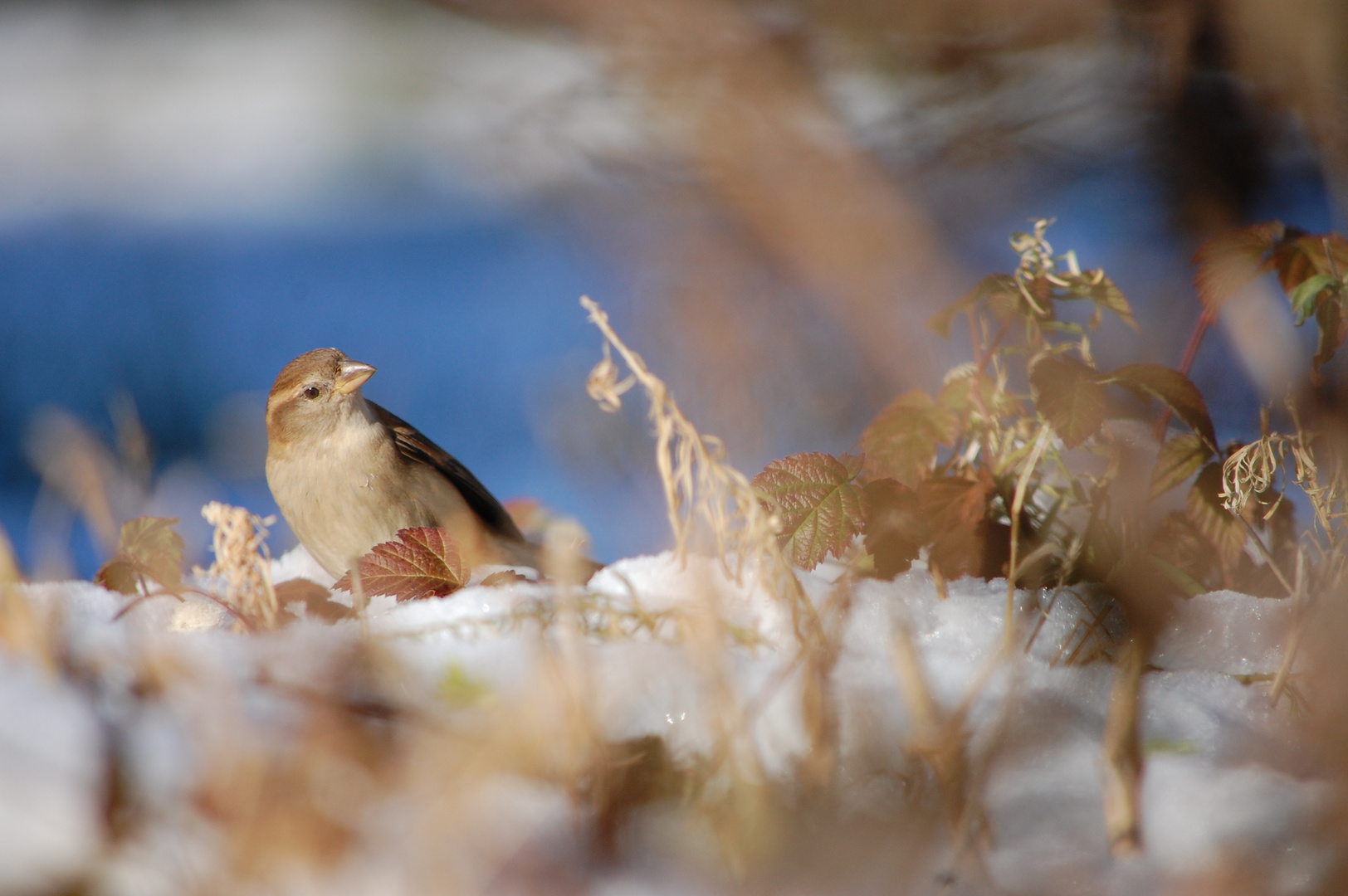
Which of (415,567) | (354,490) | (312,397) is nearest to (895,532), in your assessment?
(415,567)

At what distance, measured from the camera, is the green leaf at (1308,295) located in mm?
574

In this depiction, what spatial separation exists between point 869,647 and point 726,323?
51 cm

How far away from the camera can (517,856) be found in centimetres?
35

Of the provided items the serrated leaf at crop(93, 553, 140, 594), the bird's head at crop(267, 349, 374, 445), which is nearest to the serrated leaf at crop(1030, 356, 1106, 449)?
the serrated leaf at crop(93, 553, 140, 594)

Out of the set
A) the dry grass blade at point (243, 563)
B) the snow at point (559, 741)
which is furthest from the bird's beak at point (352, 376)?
the snow at point (559, 741)

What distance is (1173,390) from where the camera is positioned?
24.6 inches

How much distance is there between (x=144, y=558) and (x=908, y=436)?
0.61 m

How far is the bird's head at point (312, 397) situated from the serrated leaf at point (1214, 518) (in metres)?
1.03

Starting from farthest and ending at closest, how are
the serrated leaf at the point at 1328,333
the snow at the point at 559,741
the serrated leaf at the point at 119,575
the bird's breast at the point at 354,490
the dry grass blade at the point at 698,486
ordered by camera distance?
the bird's breast at the point at 354,490 → the serrated leaf at the point at 119,575 → the serrated leaf at the point at 1328,333 → the dry grass blade at the point at 698,486 → the snow at the point at 559,741

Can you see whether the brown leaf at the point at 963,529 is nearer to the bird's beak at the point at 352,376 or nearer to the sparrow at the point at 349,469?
the sparrow at the point at 349,469

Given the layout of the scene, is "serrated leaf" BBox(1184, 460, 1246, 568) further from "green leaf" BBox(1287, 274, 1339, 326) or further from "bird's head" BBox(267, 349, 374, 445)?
"bird's head" BBox(267, 349, 374, 445)

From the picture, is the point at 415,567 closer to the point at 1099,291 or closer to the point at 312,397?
the point at 1099,291

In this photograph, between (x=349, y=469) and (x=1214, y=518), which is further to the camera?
(x=349, y=469)

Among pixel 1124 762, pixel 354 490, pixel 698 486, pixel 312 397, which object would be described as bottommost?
pixel 1124 762
